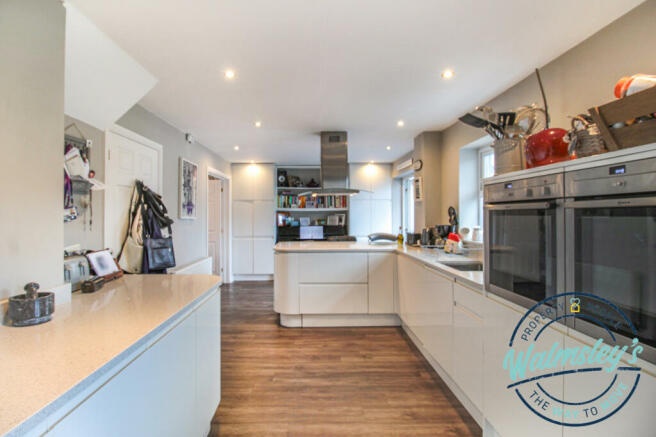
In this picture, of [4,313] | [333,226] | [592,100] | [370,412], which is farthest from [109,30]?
[333,226]

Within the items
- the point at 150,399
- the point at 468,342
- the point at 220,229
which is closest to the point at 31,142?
the point at 150,399

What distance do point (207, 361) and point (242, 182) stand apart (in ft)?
15.2

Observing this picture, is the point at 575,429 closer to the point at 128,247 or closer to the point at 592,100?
the point at 592,100

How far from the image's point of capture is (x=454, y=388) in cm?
201

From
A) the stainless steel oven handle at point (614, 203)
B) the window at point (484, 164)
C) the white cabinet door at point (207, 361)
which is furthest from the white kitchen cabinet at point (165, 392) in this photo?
the window at point (484, 164)

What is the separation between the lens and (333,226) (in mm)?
6148

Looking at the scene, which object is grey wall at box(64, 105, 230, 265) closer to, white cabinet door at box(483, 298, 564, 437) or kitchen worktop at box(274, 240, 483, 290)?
kitchen worktop at box(274, 240, 483, 290)

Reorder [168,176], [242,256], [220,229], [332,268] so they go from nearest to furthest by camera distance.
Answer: [332,268] < [168,176] < [220,229] < [242,256]

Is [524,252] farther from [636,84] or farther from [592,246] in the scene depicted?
[636,84]

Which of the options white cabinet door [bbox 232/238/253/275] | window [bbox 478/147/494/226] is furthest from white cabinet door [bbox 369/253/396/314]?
white cabinet door [bbox 232/238/253/275]

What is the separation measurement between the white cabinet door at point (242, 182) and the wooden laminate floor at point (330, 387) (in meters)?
3.11

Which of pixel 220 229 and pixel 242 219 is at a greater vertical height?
pixel 242 219

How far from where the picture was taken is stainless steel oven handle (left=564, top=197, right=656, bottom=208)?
794 millimetres

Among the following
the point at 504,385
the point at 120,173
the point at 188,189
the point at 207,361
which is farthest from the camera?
the point at 188,189
